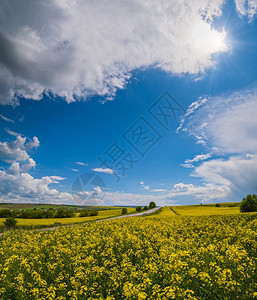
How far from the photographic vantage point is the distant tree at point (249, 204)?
1583 inches

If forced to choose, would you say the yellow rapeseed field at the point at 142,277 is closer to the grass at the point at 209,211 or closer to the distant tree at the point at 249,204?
the grass at the point at 209,211

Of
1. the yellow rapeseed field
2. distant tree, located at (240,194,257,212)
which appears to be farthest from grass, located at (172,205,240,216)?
the yellow rapeseed field

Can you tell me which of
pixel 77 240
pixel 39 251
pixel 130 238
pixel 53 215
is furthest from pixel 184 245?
pixel 53 215

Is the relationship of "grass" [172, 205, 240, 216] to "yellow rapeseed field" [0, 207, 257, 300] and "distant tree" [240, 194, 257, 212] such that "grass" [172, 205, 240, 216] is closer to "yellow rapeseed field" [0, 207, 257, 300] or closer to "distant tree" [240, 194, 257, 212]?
"distant tree" [240, 194, 257, 212]

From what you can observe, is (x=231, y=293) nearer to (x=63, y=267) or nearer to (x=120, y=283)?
(x=120, y=283)

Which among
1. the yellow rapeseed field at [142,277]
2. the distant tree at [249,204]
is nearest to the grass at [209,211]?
the distant tree at [249,204]

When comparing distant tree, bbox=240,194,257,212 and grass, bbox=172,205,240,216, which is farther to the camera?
grass, bbox=172,205,240,216

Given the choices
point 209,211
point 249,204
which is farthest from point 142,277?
point 209,211

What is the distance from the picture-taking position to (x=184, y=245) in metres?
9.70

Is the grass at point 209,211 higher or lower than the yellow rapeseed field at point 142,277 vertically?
lower

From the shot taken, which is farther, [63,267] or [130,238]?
[130,238]

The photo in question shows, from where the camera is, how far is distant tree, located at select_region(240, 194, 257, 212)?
40.2 m

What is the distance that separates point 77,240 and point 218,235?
9310mm

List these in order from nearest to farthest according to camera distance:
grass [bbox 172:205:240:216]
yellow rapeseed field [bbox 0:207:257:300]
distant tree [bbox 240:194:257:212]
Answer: yellow rapeseed field [bbox 0:207:257:300]
distant tree [bbox 240:194:257:212]
grass [bbox 172:205:240:216]
